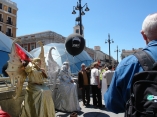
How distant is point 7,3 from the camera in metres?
44.7

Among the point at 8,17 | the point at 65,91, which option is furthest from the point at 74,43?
the point at 8,17

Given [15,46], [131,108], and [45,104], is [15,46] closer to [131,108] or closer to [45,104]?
[45,104]

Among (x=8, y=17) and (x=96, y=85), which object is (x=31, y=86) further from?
(x=8, y=17)

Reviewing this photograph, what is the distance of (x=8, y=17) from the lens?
45219 millimetres

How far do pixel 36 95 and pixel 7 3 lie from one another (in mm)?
46907

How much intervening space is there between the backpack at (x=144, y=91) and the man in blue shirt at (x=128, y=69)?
0.06m

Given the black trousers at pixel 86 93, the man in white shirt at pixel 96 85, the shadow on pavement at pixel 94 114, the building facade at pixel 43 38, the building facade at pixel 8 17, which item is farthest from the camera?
the building facade at pixel 8 17

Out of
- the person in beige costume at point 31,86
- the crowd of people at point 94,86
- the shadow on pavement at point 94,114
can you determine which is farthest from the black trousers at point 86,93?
the person in beige costume at point 31,86

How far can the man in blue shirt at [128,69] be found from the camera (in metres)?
1.34

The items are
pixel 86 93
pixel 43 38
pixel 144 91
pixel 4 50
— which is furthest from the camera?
pixel 43 38

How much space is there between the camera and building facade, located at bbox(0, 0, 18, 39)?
43156 millimetres

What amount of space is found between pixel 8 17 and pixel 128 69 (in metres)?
49.1

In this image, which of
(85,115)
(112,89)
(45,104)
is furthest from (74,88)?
(112,89)

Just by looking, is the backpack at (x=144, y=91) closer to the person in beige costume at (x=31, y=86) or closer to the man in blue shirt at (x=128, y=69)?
the man in blue shirt at (x=128, y=69)
